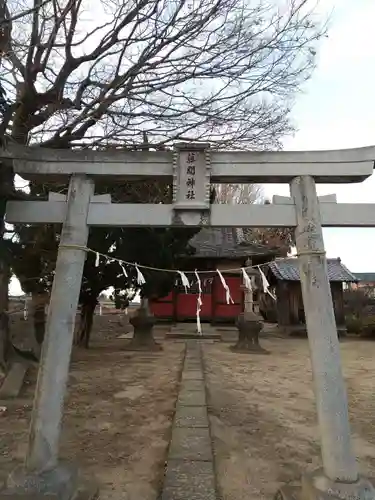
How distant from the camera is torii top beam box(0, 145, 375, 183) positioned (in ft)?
12.2

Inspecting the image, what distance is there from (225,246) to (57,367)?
15.7 m

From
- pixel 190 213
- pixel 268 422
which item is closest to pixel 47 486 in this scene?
pixel 190 213

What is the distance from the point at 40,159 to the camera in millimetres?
3873

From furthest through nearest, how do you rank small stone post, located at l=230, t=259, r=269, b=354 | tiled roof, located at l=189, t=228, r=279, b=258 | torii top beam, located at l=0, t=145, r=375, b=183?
tiled roof, located at l=189, t=228, r=279, b=258, small stone post, located at l=230, t=259, r=269, b=354, torii top beam, located at l=0, t=145, r=375, b=183

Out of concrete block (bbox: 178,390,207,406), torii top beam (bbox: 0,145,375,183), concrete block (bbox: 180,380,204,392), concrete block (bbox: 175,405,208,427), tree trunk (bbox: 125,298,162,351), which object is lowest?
concrete block (bbox: 175,405,208,427)

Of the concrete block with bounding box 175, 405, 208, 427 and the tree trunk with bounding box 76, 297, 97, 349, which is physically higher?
the tree trunk with bounding box 76, 297, 97, 349

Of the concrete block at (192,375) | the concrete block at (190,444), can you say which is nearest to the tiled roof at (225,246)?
the concrete block at (192,375)

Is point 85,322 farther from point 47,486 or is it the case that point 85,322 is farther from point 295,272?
point 295,272

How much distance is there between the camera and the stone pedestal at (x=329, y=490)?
296 centimetres

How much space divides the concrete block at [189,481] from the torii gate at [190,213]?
62cm

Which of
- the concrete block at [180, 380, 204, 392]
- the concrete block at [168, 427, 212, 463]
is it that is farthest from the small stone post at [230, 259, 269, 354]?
the concrete block at [168, 427, 212, 463]

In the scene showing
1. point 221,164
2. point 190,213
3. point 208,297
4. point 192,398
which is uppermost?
point 208,297

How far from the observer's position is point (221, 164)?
3.83m

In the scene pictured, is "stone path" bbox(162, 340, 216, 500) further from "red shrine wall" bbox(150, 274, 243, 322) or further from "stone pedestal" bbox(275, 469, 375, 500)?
"red shrine wall" bbox(150, 274, 243, 322)
